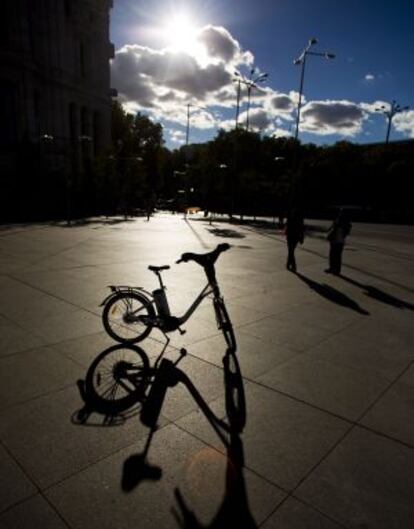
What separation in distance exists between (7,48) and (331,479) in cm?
4935

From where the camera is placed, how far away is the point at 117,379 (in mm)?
4539

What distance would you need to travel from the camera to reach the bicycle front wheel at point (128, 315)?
5.28 metres

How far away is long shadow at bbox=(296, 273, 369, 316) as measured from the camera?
26.4ft

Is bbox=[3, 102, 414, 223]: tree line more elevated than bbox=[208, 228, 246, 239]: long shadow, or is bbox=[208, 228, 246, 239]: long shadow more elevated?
bbox=[3, 102, 414, 223]: tree line

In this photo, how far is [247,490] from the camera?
2.96 metres

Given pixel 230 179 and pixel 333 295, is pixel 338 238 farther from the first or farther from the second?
pixel 230 179

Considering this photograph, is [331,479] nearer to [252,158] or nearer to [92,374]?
[92,374]

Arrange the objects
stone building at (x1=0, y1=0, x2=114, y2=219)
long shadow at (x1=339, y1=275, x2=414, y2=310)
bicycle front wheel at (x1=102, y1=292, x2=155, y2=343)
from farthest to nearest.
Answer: stone building at (x1=0, y1=0, x2=114, y2=219) → long shadow at (x1=339, y1=275, x2=414, y2=310) → bicycle front wheel at (x1=102, y1=292, x2=155, y2=343)

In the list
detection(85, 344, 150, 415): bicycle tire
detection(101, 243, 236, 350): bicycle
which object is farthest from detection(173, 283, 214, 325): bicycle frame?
detection(85, 344, 150, 415): bicycle tire

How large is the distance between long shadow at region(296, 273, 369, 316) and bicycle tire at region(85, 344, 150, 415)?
4755 mm

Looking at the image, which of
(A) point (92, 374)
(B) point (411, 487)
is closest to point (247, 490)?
(B) point (411, 487)

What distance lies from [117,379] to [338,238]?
8.57 metres

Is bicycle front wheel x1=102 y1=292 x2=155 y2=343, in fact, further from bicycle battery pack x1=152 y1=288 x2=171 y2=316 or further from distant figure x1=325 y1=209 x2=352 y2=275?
distant figure x1=325 y1=209 x2=352 y2=275

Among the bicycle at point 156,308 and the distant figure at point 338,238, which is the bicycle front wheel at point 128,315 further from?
the distant figure at point 338,238
